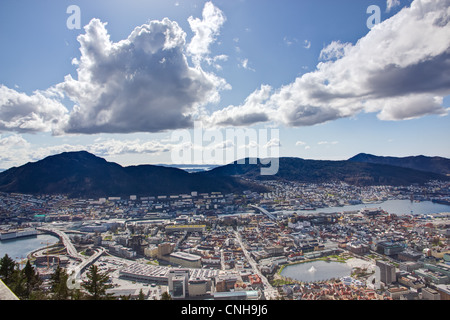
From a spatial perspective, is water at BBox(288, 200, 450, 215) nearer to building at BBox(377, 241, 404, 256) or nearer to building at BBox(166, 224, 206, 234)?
building at BBox(166, 224, 206, 234)

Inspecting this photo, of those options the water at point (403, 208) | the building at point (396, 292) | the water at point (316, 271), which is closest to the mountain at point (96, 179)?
the water at point (403, 208)

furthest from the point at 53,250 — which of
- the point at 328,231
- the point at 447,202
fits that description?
the point at 447,202

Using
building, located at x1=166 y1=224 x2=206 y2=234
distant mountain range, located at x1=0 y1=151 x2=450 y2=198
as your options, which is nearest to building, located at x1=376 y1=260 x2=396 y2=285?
building, located at x1=166 y1=224 x2=206 y2=234

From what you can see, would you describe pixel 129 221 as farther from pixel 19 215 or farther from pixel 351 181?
pixel 351 181

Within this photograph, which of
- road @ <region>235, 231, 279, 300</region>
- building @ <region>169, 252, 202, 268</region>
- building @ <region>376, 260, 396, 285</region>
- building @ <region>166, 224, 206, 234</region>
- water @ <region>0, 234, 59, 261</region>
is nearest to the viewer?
road @ <region>235, 231, 279, 300</region>
